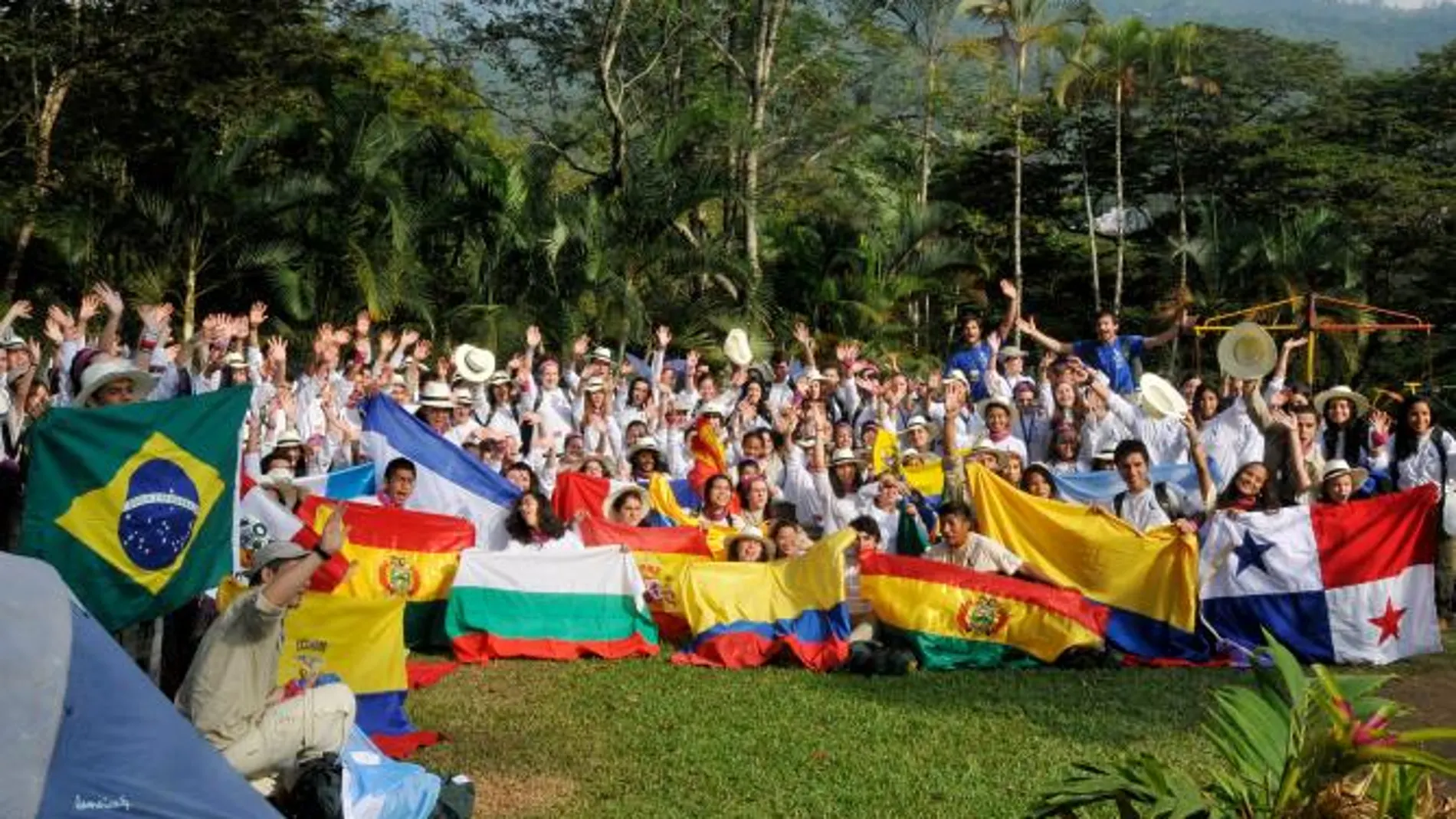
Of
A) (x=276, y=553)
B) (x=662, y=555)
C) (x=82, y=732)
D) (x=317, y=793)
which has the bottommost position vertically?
(x=662, y=555)

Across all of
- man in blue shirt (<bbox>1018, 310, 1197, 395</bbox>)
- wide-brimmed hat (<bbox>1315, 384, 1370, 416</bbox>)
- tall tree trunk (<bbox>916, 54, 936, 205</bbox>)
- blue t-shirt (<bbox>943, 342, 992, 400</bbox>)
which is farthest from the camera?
tall tree trunk (<bbox>916, 54, 936, 205</bbox>)

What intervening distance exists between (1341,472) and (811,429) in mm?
4483

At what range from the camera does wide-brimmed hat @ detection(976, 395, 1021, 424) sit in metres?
13.1

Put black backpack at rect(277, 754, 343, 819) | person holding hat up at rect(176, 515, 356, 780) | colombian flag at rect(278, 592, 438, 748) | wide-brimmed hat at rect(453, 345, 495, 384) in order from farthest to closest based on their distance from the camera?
wide-brimmed hat at rect(453, 345, 495, 384) → colombian flag at rect(278, 592, 438, 748) → person holding hat up at rect(176, 515, 356, 780) → black backpack at rect(277, 754, 343, 819)

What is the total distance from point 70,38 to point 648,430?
1279cm

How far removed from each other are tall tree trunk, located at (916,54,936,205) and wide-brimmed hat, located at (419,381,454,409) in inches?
826

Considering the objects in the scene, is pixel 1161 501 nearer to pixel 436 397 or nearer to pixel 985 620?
pixel 985 620

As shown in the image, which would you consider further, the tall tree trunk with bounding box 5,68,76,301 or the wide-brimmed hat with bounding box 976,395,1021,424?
the tall tree trunk with bounding box 5,68,76,301

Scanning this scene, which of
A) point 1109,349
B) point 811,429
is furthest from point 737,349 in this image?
point 1109,349

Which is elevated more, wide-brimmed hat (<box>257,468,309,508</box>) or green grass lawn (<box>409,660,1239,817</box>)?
wide-brimmed hat (<box>257,468,309,508</box>)

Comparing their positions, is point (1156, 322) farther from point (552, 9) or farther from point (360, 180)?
point (360, 180)

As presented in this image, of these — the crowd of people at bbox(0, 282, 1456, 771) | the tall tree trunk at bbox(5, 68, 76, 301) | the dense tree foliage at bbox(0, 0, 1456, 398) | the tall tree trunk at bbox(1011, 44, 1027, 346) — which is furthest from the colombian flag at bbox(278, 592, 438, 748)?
the tall tree trunk at bbox(1011, 44, 1027, 346)

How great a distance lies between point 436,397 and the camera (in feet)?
42.6

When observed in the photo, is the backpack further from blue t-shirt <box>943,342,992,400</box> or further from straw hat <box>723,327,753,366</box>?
straw hat <box>723,327,753,366</box>
